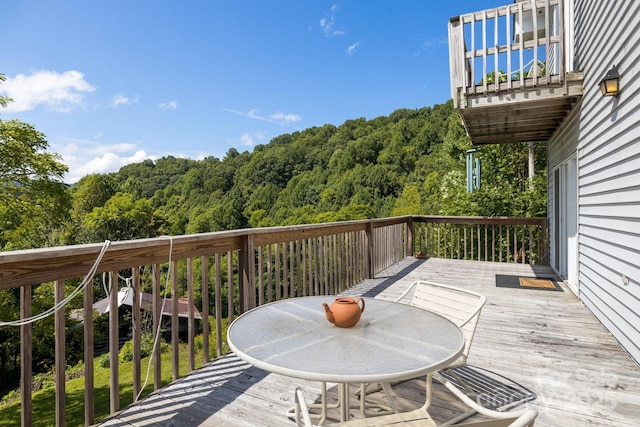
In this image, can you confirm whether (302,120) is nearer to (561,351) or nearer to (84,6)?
(84,6)

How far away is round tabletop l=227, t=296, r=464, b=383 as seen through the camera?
116 cm

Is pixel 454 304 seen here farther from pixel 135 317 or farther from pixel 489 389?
pixel 135 317

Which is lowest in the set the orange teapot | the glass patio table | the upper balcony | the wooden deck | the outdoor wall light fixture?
the wooden deck

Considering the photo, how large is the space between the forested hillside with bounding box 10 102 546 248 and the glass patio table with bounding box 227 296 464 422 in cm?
1260

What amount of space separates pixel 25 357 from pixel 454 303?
7.34 feet

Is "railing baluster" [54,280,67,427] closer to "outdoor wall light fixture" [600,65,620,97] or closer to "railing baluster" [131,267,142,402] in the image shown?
"railing baluster" [131,267,142,402]

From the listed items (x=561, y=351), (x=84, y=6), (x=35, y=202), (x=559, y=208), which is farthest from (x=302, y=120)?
(x=561, y=351)

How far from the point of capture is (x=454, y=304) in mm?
2299

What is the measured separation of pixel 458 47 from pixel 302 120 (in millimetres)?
39912

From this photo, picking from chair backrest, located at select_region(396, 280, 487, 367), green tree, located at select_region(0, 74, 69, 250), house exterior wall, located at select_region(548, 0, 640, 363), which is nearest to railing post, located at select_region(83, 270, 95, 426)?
chair backrest, located at select_region(396, 280, 487, 367)

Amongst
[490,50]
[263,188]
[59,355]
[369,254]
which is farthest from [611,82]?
[263,188]

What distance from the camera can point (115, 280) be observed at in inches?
75.5

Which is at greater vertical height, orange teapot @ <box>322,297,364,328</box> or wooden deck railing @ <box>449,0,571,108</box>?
wooden deck railing @ <box>449,0,571,108</box>

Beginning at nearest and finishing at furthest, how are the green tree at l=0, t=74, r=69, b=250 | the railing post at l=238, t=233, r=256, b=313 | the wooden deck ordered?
1. the wooden deck
2. the railing post at l=238, t=233, r=256, b=313
3. the green tree at l=0, t=74, r=69, b=250
